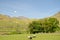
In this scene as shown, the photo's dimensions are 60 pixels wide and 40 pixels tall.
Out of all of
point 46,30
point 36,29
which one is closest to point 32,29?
point 36,29

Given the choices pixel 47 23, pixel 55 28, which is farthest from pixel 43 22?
pixel 55 28

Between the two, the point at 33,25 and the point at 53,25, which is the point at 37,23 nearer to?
the point at 33,25

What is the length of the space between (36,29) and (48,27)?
202 inches

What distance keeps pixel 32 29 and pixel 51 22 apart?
919cm

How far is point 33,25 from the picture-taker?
6638 cm

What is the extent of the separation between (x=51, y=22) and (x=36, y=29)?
7887mm

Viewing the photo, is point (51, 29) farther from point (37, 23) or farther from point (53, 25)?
point (37, 23)

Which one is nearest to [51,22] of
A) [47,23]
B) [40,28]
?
[47,23]

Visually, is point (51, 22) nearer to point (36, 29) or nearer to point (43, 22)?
point (43, 22)

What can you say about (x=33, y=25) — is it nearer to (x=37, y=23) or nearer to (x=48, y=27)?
(x=37, y=23)

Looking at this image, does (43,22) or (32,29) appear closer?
(32,29)

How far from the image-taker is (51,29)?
64750 millimetres

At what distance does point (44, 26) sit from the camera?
6544 cm

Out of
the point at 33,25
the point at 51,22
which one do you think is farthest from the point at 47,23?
the point at 33,25
